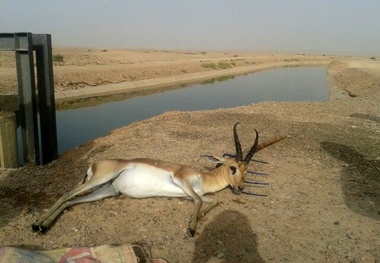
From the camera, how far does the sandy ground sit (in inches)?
205

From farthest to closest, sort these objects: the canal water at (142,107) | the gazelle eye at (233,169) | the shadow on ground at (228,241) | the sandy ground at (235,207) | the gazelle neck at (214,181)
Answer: the canal water at (142,107), the gazelle eye at (233,169), the gazelle neck at (214,181), the sandy ground at (235,207), the shadow on ground at (228,241)

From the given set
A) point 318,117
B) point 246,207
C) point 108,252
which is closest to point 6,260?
point 108,252

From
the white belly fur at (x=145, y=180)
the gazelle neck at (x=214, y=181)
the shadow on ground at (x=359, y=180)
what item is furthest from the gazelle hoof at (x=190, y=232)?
the shadow on ground at (x=359, y=180)

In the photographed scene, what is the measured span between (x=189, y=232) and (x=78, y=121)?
47.0ft

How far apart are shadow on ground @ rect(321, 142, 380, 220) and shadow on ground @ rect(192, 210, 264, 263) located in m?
2.12

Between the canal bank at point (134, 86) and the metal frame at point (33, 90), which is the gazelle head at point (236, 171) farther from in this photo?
the canal bank at point (134, 86)

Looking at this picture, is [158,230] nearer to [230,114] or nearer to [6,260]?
[6,260]

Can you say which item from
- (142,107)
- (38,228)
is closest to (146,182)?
(38,228)

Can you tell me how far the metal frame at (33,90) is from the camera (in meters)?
8.85

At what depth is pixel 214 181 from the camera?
22.3ft

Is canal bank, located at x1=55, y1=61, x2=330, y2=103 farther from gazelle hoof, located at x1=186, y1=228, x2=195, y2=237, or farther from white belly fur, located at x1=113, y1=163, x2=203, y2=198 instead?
gazelle hoof, located at x1=186, y1=228, x2=195, y2=237

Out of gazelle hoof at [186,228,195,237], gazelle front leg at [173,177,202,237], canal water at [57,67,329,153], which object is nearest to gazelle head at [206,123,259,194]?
gazelle front leg at [173,177,202,237]

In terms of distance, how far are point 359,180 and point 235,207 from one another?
10.1 feet

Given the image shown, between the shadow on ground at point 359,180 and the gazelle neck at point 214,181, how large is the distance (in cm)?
222
